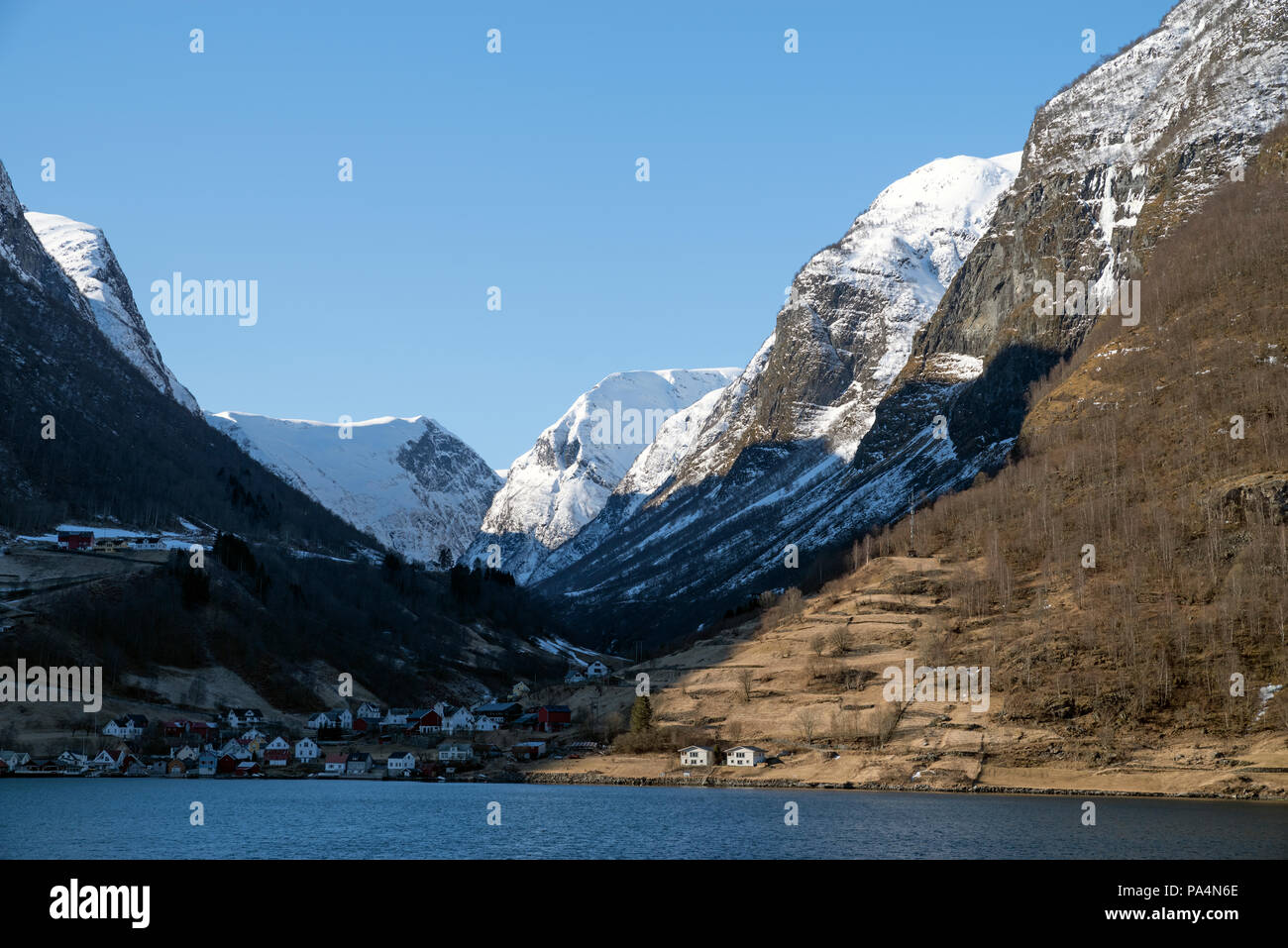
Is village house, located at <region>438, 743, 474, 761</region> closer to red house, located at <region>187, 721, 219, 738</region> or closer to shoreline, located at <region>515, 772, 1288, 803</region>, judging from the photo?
shoreline, located at <region>515, 772, 1288, 803</region>

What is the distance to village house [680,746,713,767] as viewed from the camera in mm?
152125

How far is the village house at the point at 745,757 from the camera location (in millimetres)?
150625

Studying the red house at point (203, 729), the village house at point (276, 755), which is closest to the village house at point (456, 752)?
the village house at point (276, 755)

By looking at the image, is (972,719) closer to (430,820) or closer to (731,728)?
(731,728)

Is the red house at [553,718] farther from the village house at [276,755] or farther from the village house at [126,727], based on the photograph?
the village house at [126,727]

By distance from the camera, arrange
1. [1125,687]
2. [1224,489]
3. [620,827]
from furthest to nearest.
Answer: [1224,489]
[1125,687]
[620,827]

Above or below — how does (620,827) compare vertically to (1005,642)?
below

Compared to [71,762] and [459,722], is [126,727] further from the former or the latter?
[459,722]

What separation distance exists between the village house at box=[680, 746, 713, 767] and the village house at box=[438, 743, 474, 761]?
1134 inches
